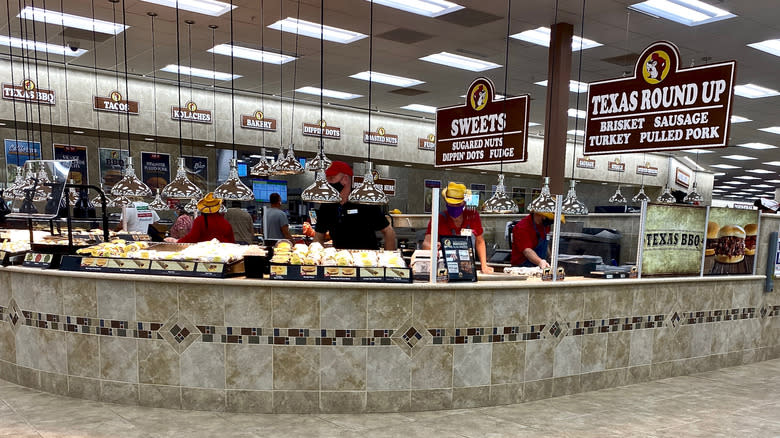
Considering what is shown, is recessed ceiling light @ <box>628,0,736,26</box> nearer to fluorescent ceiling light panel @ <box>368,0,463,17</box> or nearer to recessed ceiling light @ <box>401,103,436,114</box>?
fluorescent ceiling light panel @ <box>368,0,463,17</box>

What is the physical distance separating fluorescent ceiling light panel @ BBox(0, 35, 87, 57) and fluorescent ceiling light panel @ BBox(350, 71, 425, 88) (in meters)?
4.70

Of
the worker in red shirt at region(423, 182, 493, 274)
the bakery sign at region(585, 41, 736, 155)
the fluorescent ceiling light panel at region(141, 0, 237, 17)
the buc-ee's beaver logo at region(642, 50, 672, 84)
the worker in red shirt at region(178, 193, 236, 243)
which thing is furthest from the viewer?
the fluorescent ceiling light panel at region(141, 0, 237, 17)

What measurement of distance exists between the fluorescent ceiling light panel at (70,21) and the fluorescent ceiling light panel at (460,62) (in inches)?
183

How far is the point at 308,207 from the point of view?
1447cm

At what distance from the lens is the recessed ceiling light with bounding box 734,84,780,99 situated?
402 inches

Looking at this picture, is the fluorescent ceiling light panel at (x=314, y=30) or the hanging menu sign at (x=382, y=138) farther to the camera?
the hanging menu sign at (x=382, y=138)

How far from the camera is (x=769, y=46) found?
7938mm

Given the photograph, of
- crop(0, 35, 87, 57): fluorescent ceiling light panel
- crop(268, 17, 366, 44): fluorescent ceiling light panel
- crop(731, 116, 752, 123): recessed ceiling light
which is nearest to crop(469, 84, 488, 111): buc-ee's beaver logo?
crop(268, 17, 366, 44): fluorescent ceiling light panel

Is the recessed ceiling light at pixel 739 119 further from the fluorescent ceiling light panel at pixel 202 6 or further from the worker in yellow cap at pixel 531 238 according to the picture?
the fluorescent ceiling light panel at pixel 202 6

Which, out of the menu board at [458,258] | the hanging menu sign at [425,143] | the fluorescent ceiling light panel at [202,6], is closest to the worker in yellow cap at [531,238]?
the menu board at [458,258]

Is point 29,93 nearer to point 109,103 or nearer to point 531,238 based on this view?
point 109,103

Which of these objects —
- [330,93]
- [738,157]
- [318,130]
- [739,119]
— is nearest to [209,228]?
[330,93]

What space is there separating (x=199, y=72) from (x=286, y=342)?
787cm

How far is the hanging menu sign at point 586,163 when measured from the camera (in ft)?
58.3
